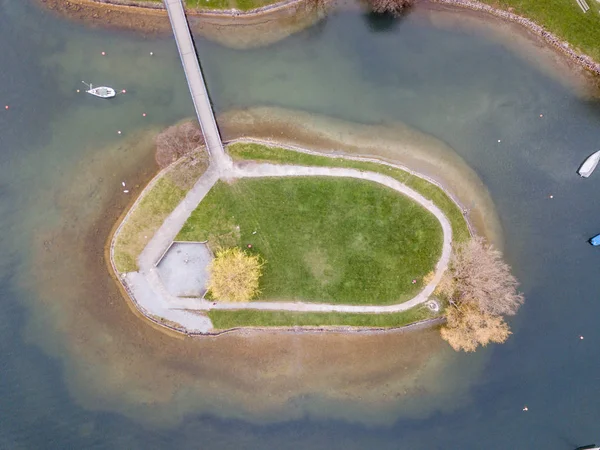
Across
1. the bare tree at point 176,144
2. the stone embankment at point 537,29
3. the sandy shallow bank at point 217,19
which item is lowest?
the bare tree at point 176,144

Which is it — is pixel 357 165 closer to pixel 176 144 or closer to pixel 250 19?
pixel 176 144

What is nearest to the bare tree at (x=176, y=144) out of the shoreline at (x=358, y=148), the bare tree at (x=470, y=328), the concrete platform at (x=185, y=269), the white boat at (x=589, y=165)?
the shoreline at (x=358, y=148)

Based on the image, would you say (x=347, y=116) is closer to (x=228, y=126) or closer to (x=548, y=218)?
(x=228, y=126)

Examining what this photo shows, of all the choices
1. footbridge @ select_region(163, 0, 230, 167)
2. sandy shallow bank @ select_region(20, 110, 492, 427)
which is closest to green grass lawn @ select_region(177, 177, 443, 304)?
footbridge @ select_region(163, 0, 230, 167)

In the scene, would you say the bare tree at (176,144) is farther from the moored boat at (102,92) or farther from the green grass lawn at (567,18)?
the green grass lawn at (567,18)

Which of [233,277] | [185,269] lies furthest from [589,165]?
[185,269]

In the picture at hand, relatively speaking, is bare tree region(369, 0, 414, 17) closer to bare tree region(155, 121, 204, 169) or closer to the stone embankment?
the stone embankment
